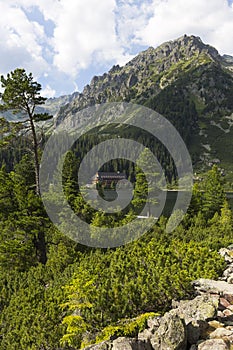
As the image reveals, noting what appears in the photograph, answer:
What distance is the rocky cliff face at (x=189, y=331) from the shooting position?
7277 millimetres

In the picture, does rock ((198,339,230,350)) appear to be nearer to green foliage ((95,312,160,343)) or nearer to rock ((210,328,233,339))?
rock ((210,328,233,339))

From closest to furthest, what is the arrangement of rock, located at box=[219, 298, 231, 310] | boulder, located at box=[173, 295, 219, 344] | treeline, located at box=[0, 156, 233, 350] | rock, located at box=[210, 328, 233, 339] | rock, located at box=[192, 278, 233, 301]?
rock, located at box=[210, 328, 233, 339] < boulder, located at box=[173, 295, 219, 344] < rock, located at box=[219, 298, 231, 310] < treeline, located at box=[0, 156, 233, 350] < rock, located at box=[192, 278, 233, 301]

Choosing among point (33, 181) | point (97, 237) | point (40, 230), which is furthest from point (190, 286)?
point (33, 181)

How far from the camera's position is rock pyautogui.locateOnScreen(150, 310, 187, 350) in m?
7.30

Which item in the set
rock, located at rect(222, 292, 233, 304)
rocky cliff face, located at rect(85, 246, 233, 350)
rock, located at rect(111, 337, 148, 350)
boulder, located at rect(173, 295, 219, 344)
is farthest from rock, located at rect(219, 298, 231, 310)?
rock, located at rect(111, 337, 148, 350)

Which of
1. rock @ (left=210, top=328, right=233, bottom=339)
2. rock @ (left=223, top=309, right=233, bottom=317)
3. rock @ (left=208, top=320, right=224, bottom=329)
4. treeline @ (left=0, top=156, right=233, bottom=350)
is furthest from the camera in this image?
treeline @ (left=0, top=156, right=233, bottom=350)

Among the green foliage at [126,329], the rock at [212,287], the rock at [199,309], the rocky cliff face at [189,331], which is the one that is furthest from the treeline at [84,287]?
the rock at [199,309]

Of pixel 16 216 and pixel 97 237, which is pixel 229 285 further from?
pixel 16 216

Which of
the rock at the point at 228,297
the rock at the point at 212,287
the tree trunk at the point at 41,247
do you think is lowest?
the tree trunk at the point at 41,247

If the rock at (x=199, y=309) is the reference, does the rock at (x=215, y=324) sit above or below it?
below

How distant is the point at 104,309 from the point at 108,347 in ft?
7.56

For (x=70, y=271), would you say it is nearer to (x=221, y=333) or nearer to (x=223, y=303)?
(x=223, y=303)

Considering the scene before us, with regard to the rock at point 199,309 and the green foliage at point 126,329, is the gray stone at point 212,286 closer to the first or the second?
the rock at point 199,309

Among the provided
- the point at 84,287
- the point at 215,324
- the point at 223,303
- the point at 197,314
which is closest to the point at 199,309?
the point at 197,314
